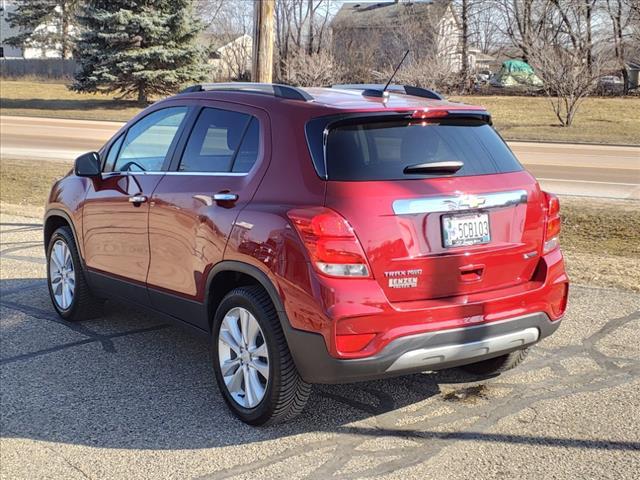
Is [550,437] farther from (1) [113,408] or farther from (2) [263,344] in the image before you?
(1) [113,408]

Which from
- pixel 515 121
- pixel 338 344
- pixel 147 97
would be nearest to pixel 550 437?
pixel 338 344

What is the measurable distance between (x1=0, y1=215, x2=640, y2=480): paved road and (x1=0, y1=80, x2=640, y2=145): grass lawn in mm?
23167

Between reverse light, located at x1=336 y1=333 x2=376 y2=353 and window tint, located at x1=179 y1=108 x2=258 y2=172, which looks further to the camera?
window tint, located at x1=179 y1=108 x2=258 y2=172

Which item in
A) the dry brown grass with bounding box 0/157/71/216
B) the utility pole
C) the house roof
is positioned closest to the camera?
the utility pole

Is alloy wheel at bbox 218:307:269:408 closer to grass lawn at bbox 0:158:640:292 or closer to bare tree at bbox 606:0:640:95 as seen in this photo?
grass lawn at bbox 0:158:640:292

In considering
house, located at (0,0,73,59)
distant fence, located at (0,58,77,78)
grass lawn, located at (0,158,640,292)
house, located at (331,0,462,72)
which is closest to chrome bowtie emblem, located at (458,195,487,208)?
grass lawn, located at (0,158,640,292)

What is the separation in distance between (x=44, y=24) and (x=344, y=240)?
7674cm

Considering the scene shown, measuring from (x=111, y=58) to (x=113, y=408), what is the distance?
119ft

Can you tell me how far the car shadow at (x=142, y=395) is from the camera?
4.09 metres

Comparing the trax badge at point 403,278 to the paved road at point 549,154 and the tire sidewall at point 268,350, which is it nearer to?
the tire sidewall at point 268,350

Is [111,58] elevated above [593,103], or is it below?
above

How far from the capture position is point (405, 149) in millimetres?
4020

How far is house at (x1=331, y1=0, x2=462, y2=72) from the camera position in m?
46.8

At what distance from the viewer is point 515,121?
34.2 meters
